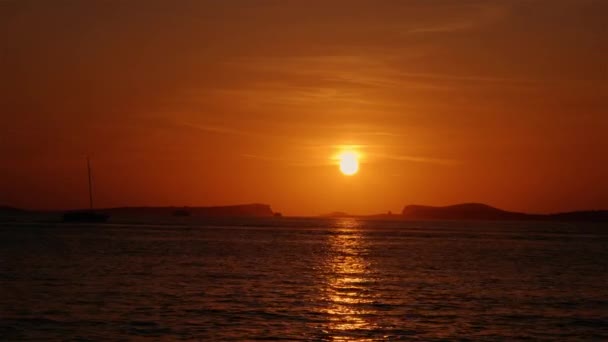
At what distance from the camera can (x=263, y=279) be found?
6222cm

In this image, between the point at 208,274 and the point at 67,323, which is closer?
the point at 67,323

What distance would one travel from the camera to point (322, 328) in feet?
124

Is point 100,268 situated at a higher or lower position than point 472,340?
higher

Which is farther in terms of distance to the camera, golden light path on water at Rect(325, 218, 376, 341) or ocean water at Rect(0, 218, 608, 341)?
golden light path on water at Rect(325, 218, 376, 341)

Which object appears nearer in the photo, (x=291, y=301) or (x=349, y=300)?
(x=291, y=301)

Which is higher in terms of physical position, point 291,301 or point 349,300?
point 291,301

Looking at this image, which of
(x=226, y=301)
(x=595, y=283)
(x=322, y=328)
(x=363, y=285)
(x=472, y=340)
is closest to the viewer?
(x=472, y=340)

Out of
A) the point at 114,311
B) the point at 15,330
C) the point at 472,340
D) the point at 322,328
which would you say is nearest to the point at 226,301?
the point at 114,311

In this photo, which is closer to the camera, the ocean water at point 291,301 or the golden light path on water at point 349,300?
the ocean water at point 291,301

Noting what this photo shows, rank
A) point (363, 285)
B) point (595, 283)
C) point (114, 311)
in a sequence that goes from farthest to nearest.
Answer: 1. point (595, 283)
2. point (363, 285)
3. point (114, 311)

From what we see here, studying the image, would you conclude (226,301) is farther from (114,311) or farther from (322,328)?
(322,328)

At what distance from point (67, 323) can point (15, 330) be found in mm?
2810

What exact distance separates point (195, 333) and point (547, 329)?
17.9 m

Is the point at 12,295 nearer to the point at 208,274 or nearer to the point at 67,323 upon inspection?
the point at 67,323
